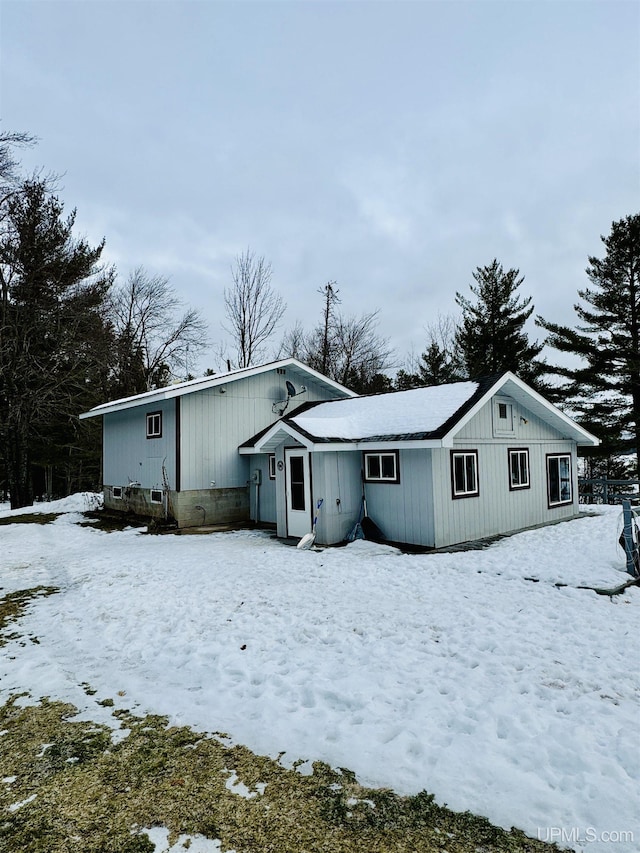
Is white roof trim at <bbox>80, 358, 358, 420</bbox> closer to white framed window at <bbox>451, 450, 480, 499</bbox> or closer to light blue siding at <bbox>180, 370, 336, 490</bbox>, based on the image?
light blue siding at <bbox>180, 370, 336, 490</bbox>

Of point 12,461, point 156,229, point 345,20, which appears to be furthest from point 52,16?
point 12,461

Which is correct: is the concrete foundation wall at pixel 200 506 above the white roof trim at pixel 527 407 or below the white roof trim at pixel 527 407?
below

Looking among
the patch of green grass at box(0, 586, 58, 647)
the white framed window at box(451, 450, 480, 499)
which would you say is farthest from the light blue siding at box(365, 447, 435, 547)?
the patch of green grass at box(0, 586, 58, 647)

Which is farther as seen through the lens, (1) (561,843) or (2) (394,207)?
(2) (394,207)

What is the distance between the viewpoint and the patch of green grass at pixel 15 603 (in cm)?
591

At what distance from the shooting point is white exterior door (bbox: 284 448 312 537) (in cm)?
1167

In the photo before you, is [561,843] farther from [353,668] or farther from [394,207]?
[394,207]

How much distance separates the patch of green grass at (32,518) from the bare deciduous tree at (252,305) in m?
13.1

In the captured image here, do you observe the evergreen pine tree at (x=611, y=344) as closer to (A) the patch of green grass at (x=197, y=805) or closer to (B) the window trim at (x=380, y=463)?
(B) the window trim at (x=380, y=463)

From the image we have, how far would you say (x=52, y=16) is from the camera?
11445 millimetres

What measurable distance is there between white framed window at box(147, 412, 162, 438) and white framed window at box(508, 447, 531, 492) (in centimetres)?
1075

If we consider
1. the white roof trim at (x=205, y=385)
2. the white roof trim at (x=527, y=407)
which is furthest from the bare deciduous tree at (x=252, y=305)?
the white roof trim at (x=527, y=407)

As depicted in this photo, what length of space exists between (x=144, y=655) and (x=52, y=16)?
1508 cm

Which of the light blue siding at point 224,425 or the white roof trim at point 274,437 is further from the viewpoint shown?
the light blue siding at point 224,425
